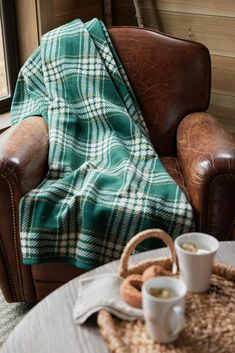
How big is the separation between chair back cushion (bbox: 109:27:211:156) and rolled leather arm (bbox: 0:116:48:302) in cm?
46

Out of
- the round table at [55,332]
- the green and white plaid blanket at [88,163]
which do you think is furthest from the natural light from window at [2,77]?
the round table at [55,332]

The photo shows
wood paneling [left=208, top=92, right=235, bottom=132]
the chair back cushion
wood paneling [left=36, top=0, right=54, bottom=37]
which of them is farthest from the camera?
wood paneling [left=208, top=92, right=235, bottom=132]

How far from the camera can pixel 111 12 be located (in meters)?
2.71

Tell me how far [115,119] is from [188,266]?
110 centimetres

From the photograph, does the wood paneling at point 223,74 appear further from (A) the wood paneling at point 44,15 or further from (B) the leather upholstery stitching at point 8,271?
(B) the leather upholstery stitching at point 8,271

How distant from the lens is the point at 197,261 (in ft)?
3.12

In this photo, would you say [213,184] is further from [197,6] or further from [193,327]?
[197,6]

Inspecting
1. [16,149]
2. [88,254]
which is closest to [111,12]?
[16,149]

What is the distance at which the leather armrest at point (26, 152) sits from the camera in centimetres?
161

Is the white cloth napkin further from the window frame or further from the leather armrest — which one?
the window frame

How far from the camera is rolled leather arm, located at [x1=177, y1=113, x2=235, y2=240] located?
1593 millimetres

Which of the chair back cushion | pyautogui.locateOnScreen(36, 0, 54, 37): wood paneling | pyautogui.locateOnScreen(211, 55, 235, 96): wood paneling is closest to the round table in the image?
the chair back cushion

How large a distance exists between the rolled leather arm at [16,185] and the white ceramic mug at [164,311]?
0.81 meters

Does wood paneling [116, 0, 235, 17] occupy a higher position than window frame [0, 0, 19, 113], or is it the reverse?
wood paneling [116, 0, 235, 17]
